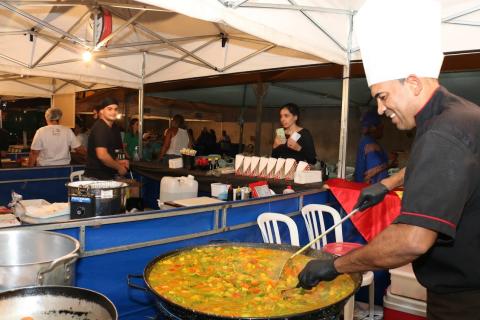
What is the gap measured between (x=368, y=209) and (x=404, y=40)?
2.42 metres

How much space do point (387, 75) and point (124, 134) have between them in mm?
7318

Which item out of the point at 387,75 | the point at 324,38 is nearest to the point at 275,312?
the point at 387,75

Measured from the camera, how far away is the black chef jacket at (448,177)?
1190mm

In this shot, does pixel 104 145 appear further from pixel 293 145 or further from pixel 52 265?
pixel 52 265

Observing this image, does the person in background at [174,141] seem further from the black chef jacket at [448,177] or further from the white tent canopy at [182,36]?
the black chef jacket at [448,177]

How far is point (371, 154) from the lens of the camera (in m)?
3.94

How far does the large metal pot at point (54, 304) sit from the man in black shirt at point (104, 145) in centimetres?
299

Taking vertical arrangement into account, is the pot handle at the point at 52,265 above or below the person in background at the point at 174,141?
below

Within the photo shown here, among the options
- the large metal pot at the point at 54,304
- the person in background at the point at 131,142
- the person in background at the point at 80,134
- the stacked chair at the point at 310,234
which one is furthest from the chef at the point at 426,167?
the person in background at the point at 80,134

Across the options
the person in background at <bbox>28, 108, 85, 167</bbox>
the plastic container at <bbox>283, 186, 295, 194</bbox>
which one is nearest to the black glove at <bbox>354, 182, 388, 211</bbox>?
the plastic container at <bbox>283, 186, 295, 194</bbox>

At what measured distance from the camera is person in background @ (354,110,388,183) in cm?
394

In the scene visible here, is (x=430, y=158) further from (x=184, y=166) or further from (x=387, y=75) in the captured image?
(x=184, y=166)

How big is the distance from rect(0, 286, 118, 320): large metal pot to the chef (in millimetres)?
787

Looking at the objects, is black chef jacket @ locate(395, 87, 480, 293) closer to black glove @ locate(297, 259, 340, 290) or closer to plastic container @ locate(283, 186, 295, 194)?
black glove @ locate(297, 259, 340, 290)
